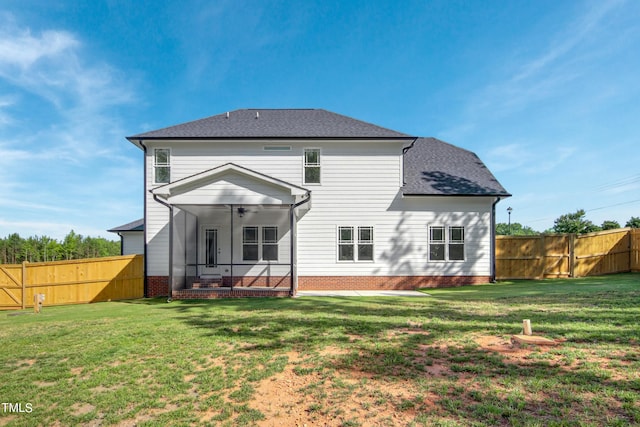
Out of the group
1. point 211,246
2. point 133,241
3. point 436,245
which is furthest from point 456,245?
point 133,241

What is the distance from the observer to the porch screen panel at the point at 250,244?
14836 millimetres

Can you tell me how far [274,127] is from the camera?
629 inches

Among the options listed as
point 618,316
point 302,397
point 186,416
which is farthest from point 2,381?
point 618,316

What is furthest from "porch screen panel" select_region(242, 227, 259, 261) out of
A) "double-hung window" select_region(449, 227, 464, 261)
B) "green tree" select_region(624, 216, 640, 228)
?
"green tree" select_region(624, 216, 640, 228)

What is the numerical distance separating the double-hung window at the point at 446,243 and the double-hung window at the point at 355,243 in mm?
2824

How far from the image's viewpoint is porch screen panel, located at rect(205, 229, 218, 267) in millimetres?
14727

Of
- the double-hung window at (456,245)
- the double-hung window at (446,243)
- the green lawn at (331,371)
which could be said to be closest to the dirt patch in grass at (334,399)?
the green lawn at (331,371)

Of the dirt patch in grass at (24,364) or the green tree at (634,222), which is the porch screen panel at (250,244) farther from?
the green tree at (634,222)

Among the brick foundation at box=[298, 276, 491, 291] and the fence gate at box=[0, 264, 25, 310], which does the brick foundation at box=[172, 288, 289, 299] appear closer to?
the brick foundation at box=[298, 276, 491, 291]

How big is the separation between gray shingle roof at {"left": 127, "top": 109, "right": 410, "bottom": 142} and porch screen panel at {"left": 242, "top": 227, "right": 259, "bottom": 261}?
169 inches

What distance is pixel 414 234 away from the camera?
49.2 ft

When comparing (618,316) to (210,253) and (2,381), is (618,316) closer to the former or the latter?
(2,381)

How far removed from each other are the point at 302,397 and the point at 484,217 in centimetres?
1367

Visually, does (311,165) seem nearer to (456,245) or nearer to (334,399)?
(456,245)
